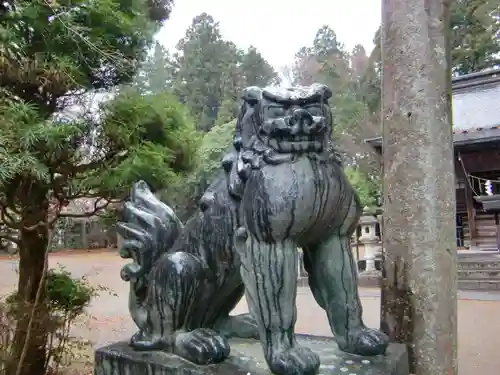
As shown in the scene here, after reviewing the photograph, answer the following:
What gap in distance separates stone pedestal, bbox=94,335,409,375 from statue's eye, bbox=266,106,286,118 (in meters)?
0.72

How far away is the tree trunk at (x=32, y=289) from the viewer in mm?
3121

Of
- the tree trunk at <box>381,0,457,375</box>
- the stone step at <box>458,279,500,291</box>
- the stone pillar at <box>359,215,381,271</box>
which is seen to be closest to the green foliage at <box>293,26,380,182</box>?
the stone pillar at <box>359,215,381,271</box>

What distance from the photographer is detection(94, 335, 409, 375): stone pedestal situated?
143cm

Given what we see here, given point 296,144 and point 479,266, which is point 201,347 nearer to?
point 296,144

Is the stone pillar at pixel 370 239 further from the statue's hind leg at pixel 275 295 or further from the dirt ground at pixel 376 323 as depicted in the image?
the statue's hind leg at pixel 275 295

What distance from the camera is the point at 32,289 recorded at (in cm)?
339

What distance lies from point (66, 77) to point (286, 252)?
6.68 ft

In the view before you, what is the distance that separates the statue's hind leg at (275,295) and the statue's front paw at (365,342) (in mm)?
198

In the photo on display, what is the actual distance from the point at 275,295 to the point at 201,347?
31 centimetres

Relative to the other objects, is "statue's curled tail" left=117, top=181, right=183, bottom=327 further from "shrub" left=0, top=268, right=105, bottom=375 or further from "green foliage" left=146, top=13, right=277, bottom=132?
"green foliage" left=146, top=13, right=277, bottom=132

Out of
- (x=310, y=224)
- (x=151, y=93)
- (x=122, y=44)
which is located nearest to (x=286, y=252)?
(x=310, y=224)

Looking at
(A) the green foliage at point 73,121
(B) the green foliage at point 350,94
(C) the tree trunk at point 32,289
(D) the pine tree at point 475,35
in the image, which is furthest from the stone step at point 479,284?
(D) the pine tree at point 475,35

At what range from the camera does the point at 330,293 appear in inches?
60.2

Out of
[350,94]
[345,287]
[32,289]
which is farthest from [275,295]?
[350,94]
